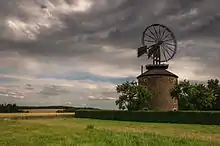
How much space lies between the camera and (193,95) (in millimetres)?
72188

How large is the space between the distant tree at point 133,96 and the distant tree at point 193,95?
704 centimetres

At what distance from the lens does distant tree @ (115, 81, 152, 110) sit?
75250mm

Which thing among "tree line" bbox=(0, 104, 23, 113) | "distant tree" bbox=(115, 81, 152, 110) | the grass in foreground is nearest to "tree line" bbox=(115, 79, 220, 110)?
"distant tree" bbox=(115, 81, 152, 110)

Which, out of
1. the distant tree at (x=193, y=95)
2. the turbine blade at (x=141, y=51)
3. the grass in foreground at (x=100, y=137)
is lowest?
the grass in foreground at (x=100, y=137)

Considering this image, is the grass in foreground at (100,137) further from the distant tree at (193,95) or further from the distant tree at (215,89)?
the distant tree at (215,89)

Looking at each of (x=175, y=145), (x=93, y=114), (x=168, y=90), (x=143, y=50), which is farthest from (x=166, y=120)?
(x=175, y=145)

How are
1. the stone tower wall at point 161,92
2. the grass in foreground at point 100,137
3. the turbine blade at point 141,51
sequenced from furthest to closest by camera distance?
1. the turbine blade at point 141,51
2. the stone tower wall at point 161,92
3. the grass in foreground at point 100,137

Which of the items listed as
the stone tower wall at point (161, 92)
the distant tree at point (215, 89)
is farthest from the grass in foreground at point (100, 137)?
the distant tree at point (215, 89)

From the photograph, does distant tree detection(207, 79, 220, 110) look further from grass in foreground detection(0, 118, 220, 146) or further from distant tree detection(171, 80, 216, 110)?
grass in foreground detection(0, 118, 220, 146)

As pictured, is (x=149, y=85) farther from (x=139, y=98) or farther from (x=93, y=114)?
(x=93, y=114)

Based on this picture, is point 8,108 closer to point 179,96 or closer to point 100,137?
point 179,96

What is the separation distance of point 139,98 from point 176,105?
1211 centimetres

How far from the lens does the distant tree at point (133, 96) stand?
2963 inches

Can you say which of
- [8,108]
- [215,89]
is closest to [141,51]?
[215,89]
